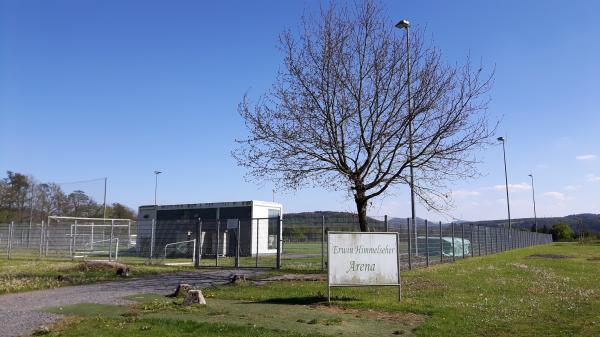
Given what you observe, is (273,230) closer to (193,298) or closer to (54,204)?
(193,298)

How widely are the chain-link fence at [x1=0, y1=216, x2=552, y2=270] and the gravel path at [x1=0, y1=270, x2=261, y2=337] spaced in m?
5.00

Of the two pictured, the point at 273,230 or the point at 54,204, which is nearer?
the point at 273,230

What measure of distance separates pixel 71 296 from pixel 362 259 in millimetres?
6681

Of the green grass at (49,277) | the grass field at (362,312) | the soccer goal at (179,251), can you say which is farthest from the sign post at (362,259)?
the soccer goal at (179,251)

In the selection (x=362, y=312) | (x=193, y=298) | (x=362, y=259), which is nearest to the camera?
(x=362, y=312)

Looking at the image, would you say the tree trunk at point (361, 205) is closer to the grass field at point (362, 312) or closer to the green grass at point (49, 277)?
the grass field at point (362, 312)

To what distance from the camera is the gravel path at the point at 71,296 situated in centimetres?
912

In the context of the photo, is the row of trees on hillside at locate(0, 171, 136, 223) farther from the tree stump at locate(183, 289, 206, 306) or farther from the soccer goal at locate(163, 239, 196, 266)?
the tree stump at locate(183, 289, 206, 306)

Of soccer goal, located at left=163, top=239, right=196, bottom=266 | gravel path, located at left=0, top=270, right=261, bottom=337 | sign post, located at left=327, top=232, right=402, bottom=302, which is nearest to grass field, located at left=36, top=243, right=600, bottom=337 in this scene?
sign post, located at left=327, top=232, right=402, bottom=302

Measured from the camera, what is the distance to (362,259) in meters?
11.6

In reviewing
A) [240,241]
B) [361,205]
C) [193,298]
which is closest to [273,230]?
[240,241]

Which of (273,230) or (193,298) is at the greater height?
(273,230)

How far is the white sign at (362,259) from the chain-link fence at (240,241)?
710 cm

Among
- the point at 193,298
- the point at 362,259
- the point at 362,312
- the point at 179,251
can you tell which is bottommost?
the point at 362,312
